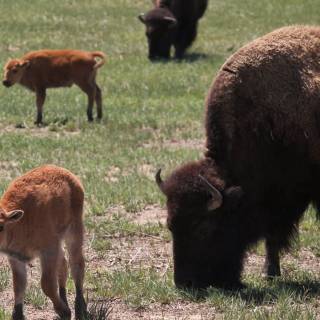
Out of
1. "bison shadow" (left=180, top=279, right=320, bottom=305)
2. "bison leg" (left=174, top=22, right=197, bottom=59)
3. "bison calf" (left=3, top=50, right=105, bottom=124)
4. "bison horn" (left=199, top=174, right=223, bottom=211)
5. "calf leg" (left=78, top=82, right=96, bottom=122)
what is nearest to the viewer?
"bison shadow" (left=180, top=279, right=320, bottom=305)

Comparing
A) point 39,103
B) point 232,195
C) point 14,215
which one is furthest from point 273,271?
point 39,103

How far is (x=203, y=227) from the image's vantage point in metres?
7.31

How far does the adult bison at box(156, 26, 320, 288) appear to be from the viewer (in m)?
7.28

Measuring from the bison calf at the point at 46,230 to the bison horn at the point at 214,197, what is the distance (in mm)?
1017

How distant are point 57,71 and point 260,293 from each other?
898 centimetres

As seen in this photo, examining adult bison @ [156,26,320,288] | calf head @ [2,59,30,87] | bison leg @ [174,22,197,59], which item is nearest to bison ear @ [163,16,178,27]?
bison leg @ [174,22,197,59]

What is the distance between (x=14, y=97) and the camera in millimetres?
17594

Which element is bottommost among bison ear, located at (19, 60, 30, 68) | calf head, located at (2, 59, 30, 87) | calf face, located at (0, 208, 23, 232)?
calf head, located at (2, 59, 30, 87)

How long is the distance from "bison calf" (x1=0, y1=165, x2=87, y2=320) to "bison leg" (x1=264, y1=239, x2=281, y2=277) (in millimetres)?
1924

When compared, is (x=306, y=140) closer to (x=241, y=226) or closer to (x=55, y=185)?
(x=241, y=226)

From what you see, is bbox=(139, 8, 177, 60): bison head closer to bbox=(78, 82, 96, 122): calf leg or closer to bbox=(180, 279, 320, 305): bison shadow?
bbox=(78, 82, 96, 122): calf leg

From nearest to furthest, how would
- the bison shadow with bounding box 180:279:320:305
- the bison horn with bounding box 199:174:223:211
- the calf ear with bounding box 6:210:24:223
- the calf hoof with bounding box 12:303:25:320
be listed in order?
the calf ear with bounding box 6:210:24:223 → the calf hoof with bounding box 12:303:25:320 → the bison shadow with bounding box 180:279:320:305 → the bison horn with bounding box 199:174:223:211

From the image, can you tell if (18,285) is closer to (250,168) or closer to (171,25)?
(250,168)

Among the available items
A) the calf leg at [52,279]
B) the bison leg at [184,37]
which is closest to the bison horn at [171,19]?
the bison leg at [184,37]
